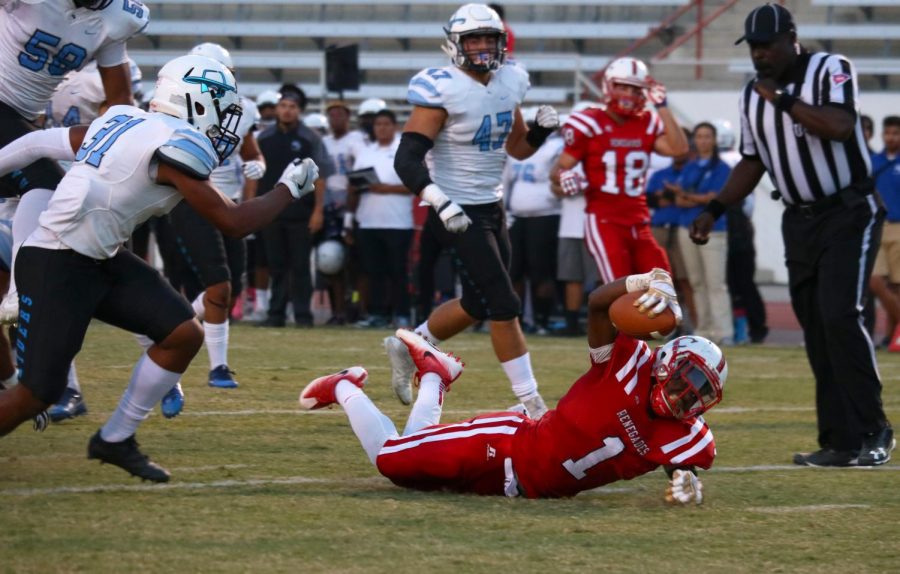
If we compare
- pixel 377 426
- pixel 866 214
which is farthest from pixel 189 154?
pixel 866 214

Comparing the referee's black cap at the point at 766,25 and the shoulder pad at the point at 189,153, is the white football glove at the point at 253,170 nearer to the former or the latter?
the referee's black cap at the point at 766,25

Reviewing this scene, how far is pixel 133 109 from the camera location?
15.5ft

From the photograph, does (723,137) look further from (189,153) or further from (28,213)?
(189,153)

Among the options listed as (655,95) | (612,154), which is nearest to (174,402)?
(612,154)

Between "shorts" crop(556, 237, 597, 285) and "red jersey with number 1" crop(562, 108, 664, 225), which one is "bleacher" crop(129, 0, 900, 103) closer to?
"shorts" crop(556, 237, 597, 285)

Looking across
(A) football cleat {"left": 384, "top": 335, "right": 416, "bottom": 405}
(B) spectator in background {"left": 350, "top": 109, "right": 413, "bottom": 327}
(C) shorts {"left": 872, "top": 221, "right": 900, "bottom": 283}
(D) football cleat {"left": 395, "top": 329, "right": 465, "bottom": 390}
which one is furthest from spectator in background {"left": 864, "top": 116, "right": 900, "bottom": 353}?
(D) football cleat {"left": 395, "top": 329, "right": 465, "bottom": 390}

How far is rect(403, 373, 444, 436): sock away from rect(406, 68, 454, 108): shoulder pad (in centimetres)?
175

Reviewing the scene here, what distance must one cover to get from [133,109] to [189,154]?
36cm

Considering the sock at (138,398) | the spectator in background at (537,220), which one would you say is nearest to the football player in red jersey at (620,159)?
the spectator in background at (537,220)

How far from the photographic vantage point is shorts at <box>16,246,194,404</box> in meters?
4.50

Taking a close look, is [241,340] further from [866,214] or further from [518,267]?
[866,214]

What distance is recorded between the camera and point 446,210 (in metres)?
6.33

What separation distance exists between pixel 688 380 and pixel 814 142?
5.49 feet

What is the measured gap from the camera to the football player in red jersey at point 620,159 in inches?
340
